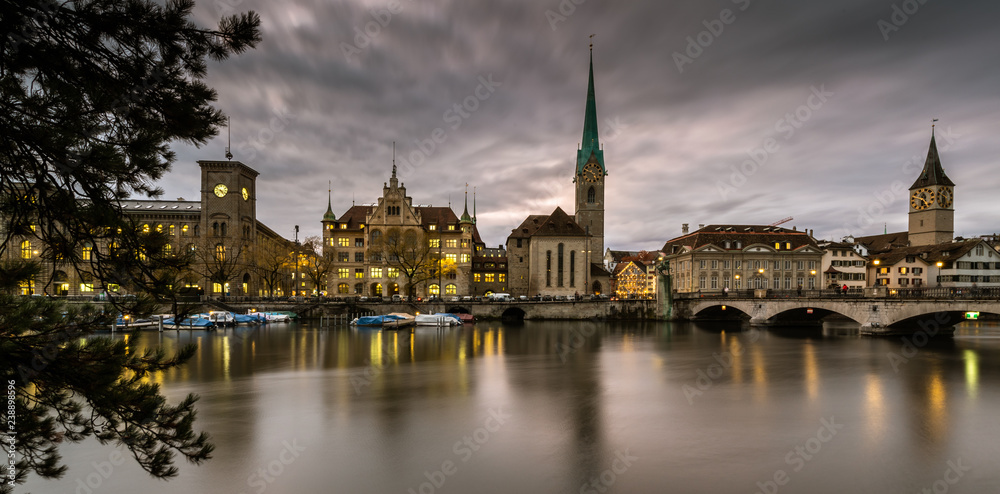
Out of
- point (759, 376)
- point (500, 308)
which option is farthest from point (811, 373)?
point (500, 308)

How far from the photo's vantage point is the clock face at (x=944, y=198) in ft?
286

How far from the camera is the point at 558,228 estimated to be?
2781 inches

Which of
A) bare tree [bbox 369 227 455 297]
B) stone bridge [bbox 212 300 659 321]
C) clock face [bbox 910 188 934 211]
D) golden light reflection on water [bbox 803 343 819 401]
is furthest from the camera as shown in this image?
clock face [bbox 910 188 934 211]

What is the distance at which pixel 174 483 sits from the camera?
988 centimetres

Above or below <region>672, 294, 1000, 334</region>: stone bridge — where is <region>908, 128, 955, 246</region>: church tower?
above

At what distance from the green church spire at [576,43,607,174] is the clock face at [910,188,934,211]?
205 feet

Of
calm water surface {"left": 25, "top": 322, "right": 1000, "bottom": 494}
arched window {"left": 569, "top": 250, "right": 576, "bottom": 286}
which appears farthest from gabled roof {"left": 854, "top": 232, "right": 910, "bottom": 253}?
calm water surface {"left": 25, "top": 322, "right": 1000, "bottom": 494}

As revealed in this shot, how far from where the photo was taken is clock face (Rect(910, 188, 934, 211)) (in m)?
88.7

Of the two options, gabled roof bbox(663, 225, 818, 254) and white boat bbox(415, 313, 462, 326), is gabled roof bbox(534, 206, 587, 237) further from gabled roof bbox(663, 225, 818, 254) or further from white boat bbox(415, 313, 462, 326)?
white boat bbox(415, 313, 462, 326)

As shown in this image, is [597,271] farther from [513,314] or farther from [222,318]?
[222,318]

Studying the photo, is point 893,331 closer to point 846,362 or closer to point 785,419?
point 846,362

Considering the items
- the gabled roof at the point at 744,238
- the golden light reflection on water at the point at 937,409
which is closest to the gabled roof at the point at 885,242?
the gabled roof at the point at 744,238

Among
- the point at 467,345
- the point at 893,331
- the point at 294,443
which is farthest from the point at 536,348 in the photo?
the point at 893,331

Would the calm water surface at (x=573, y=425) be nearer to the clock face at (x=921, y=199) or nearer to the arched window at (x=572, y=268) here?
the arched window at (x=572, y=268)
